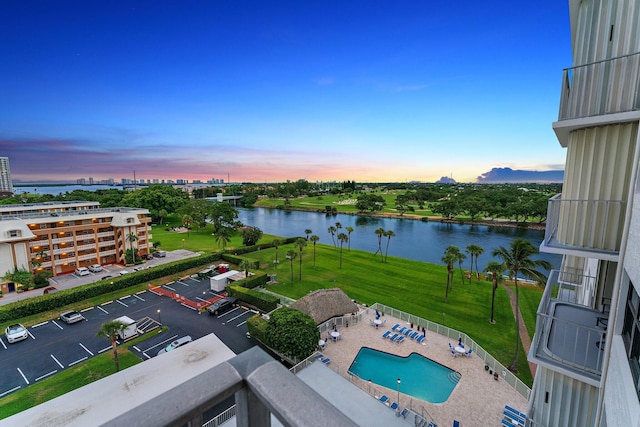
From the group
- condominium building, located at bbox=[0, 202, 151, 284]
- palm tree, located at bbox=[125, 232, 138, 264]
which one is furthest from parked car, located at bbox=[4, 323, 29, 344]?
palm tree, located at bbox=[125, 232, 138, 264]

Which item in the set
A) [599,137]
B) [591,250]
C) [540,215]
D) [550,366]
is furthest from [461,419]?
[540,215]

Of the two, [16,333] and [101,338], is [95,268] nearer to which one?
[16,333]

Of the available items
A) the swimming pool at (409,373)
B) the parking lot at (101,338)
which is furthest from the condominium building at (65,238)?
the swimming pool at (409,373)

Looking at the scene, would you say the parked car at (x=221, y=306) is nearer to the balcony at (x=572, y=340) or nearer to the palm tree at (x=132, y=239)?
the palm tree at (x=132, y=239)

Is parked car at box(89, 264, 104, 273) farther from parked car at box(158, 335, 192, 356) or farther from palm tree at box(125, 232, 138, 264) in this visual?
parked car at box(158, 335, 192, 356)

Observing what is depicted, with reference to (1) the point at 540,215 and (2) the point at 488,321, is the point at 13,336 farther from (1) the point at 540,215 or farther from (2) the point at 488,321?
(1) the point at 540,215

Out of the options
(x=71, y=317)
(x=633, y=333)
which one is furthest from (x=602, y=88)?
(x=71, y=317)
